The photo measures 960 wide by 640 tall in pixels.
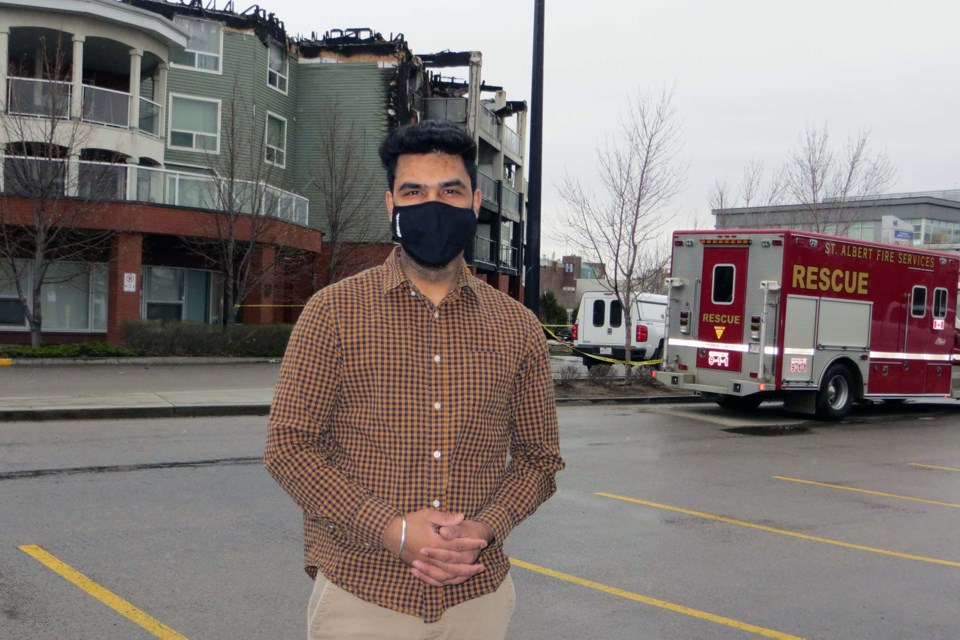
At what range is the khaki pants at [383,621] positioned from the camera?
8.40 ft

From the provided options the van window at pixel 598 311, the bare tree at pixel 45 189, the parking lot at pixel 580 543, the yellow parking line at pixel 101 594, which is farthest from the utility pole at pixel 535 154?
the yellow parking line at pixel 101 594

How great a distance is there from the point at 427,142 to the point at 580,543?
17.1 feet

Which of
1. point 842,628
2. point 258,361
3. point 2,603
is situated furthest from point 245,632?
point 258,361

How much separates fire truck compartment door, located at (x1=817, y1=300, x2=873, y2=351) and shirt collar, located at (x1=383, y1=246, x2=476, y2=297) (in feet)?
46.8

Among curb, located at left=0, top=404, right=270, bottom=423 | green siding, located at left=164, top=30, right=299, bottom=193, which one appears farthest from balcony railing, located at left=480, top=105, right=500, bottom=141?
curb, located at left=0, top=404, right=270, bottom=423

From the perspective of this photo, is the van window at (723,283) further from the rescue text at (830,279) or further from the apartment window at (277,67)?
the apartment window at (277,67)

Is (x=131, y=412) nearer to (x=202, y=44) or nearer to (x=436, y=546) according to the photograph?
(x=436, y=546)

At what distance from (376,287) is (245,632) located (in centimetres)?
317

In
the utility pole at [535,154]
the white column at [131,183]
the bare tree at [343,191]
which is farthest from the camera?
the bare tree at [343,191]

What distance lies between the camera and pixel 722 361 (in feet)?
53.3

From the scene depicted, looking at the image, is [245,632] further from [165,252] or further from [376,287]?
[165,252]

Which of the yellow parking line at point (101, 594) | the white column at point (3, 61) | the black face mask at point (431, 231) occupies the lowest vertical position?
the yellow parking line at point (101, 594)

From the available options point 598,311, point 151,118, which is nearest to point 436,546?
point 598,311

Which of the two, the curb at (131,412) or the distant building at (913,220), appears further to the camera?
the distant building at (913,220)
